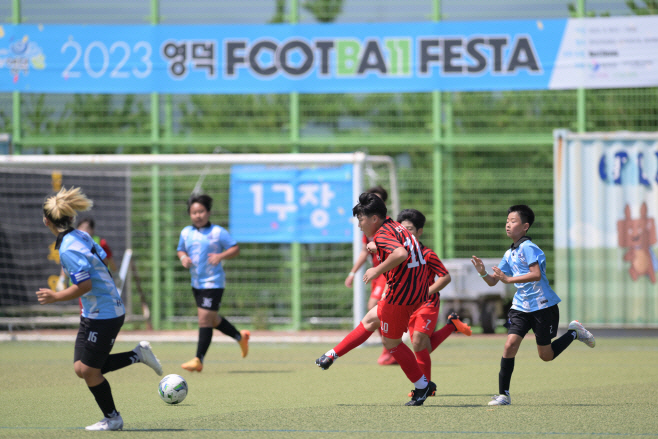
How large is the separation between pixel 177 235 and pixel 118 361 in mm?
8909

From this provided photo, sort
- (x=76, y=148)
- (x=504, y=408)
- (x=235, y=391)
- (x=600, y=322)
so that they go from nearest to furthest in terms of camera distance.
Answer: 1. (x=504, y=408)
2. (x=235, y=391)
3. (x=600, y=322)
4. (x=76, y=148)

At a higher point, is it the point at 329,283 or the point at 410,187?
the point at 410,187

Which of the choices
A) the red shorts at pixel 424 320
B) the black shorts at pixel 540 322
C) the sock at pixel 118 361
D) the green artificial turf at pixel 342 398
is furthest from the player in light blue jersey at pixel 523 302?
the sock at pixel 118 361

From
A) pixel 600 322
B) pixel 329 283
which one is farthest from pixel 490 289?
pixel 329 283

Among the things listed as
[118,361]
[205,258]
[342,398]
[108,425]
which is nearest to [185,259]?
[205,258]

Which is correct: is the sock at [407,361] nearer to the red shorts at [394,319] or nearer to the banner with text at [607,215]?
the red shorts at [394,319]

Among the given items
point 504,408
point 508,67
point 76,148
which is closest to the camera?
point 504,408

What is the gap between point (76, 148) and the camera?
15.5m

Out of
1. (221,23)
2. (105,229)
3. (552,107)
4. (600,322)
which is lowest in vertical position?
(600,322)

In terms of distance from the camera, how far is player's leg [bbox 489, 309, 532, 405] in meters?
6.75

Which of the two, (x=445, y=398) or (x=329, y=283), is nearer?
(x=445, y=398)

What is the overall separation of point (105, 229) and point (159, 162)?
211 centimetres

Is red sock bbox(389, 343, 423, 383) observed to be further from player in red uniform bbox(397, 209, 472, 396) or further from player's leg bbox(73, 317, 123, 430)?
player's leg bbox(73, 317, 123, 430)

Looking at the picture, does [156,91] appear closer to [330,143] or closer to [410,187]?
[330,143]
